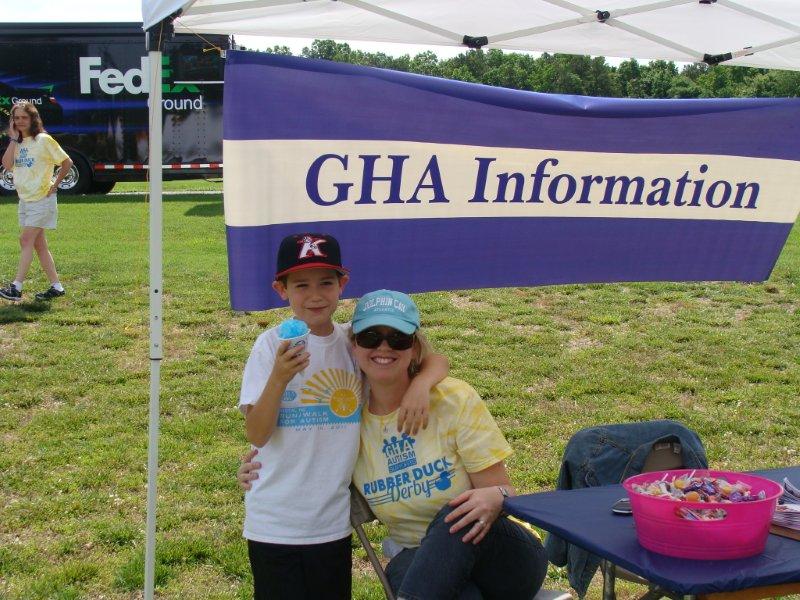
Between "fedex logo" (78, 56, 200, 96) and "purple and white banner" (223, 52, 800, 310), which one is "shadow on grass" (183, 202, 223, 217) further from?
"purple and white banner" (223, 52, 800, 310)

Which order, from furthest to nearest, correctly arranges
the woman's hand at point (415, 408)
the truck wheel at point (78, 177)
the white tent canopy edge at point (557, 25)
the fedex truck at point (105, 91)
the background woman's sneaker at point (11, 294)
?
the truck wheel at point (78, 177), the fedex truck at point (105, 91), the background woman's sneaker at point (11, 294), the white tent canopy edge at point (557, 25), the woman's hand at point (415, 408)

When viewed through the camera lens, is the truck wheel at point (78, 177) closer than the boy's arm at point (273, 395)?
No

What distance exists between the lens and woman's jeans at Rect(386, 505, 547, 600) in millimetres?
2684

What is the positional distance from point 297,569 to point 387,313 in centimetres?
83

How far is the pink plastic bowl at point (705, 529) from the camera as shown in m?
2.27

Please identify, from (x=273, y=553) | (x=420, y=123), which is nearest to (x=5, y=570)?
(x=273, y=553)

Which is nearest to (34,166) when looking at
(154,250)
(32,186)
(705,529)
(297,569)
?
(32,186)

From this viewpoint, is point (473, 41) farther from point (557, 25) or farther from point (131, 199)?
point (131, 199)

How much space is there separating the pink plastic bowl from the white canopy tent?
1.67 meters

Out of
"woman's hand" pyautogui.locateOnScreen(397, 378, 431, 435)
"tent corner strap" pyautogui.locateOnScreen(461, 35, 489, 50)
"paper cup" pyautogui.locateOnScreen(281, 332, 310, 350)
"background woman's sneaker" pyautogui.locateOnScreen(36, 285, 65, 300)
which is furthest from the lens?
"background woman's sneaker" pyautogui.locateOnScreen(36, 285, 65, 300)

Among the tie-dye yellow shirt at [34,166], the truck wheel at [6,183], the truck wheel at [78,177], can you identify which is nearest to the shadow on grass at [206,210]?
the truck wheel at [78,177]

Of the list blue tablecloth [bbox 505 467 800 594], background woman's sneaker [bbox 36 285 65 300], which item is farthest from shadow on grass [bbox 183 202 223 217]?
blue tablecloth [bbox 505 467 800 594]

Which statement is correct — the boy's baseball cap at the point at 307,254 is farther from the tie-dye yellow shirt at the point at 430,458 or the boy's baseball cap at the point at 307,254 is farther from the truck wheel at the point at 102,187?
the truck wheel at the point at 102,187

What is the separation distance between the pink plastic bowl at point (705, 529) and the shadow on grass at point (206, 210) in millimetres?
11600
